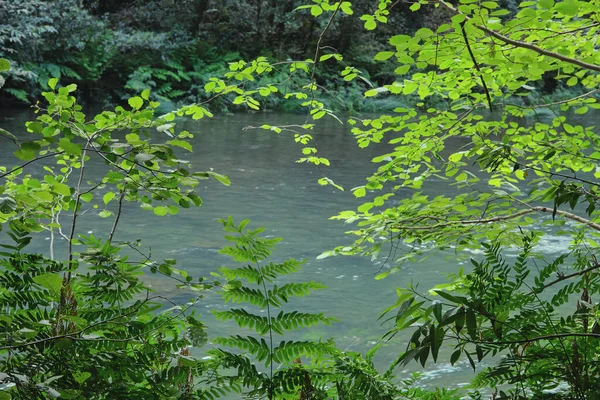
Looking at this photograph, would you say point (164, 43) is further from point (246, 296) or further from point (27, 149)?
point (27, 149)

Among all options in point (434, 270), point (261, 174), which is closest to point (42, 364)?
point (434, 270)

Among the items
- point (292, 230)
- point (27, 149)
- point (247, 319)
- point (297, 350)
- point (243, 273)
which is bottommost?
point (292, 230)

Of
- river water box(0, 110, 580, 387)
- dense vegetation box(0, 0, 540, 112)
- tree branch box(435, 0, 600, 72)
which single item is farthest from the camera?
dense vegetation box(0, 0, 540, 112)

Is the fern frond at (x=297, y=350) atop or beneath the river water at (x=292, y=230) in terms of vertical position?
atop

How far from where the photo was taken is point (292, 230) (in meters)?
8.57

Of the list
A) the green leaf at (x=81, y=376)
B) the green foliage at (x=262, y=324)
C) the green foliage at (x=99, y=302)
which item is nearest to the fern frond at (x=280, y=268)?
the green foliage at (x=262, y=324)

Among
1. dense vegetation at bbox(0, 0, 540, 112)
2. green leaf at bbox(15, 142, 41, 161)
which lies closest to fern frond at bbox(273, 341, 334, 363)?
green leaf at bbox(15, 142, 41, 161)

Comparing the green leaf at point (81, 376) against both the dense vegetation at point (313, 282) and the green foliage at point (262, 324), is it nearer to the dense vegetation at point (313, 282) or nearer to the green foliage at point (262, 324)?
the dense vegetation at point (313, 282)

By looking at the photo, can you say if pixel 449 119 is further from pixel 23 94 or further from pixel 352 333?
pixel 23 94

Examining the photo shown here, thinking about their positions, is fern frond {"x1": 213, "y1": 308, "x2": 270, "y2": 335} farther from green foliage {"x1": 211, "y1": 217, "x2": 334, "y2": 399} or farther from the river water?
the river water

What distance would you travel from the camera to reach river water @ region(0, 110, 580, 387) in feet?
18.5

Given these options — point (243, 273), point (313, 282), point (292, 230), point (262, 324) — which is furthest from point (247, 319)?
point (292, 230)

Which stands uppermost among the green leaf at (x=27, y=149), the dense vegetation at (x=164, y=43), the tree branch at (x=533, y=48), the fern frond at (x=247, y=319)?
the dense vegetation at (x=164, y=43)

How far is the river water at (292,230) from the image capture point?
5625 mm
